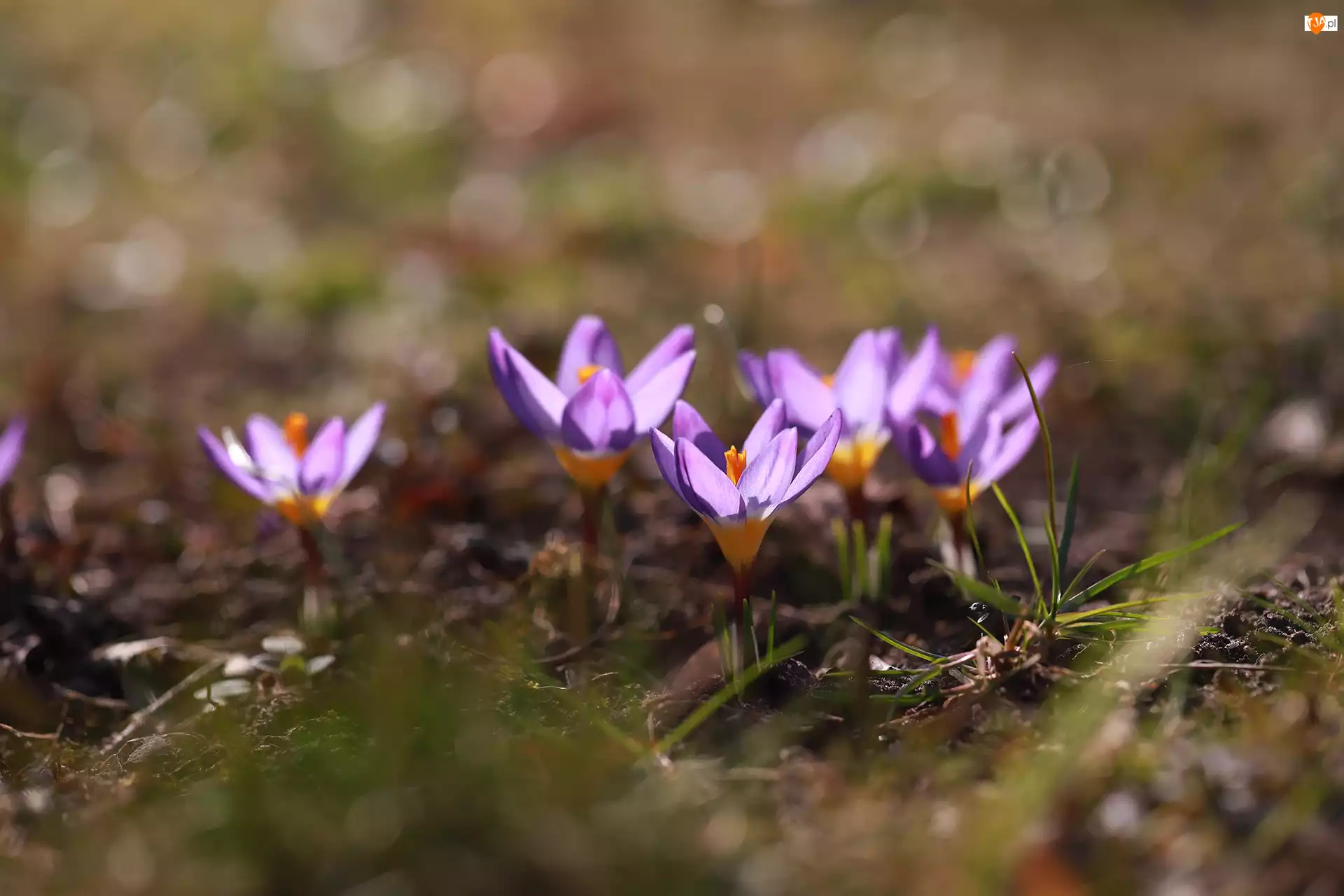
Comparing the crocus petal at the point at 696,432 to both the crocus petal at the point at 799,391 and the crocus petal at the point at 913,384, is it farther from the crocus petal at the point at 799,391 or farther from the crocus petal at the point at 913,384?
the crocus petal at the point at 913,384

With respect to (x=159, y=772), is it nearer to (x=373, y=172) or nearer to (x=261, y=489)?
(x=261, y=489)

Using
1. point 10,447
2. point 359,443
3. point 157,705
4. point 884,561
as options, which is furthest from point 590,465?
point 10,447

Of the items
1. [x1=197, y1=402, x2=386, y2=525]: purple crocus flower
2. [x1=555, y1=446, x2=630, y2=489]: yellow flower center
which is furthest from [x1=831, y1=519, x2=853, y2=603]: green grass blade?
[x1=197, y1=402, x2=386, y2=525]: purple crocus flower

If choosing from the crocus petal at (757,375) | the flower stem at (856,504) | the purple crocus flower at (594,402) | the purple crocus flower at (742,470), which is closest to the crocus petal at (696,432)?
the purple crocus flower at (742,470)

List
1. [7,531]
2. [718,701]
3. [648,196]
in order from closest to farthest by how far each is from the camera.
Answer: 1. [718,701]
2. [7,531]
3. [648,196]

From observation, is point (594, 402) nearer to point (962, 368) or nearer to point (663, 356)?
point (663, 356)

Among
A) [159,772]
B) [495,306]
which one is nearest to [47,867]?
[159,772]
